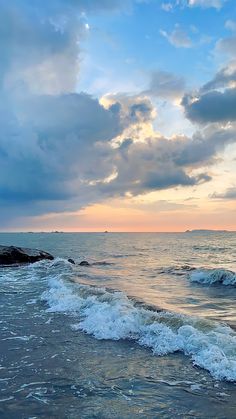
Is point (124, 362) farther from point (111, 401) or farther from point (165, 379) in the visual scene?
point (111, 401)

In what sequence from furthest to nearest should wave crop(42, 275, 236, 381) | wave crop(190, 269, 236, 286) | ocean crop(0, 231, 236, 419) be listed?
wave crop(190, 269, 236, 286) → wave crop(42, 275, 236, 381) → ocean crop(0, 231, 236, 419)

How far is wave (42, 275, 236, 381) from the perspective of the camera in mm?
9746

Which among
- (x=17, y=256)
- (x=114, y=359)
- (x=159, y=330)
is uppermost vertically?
(x=17, y=256)

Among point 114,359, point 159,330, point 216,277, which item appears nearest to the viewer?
point 114,359

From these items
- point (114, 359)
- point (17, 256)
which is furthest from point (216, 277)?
point (17, 256)

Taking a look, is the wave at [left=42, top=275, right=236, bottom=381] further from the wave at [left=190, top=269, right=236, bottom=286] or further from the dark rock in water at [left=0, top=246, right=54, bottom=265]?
the dark rock in water at [left=0, top=246, right=54, bottom=265]


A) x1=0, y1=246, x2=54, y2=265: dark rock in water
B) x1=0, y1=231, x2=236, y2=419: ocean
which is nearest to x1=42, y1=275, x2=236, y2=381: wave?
x1=0, y1=231, x2=236, y2=419: ocean

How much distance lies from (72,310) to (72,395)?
32.0 ft

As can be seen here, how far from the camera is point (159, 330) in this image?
12.5 metres

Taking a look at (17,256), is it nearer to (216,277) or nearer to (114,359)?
(216,277)

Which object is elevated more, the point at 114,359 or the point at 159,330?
the point at 159,330

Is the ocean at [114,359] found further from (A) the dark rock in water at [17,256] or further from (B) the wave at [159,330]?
(A) the dark rock in water at [17,256]

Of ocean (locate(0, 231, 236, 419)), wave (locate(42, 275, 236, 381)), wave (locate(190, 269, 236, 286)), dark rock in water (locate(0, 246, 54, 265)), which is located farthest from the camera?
dark rock in water (locate(0, 246, 54, 265))

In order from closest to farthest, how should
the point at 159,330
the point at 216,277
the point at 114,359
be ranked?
1. the point at 114,359
2. the point at 159,330
3. the point at 216,277
